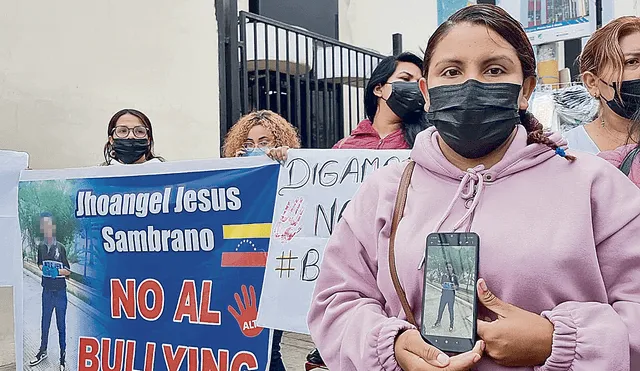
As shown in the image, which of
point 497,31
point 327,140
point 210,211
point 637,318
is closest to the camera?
point 637,318

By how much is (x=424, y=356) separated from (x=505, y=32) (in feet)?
2.50

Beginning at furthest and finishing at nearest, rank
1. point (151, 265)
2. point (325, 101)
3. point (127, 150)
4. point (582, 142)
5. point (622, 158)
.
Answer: point (325, 101), point (127, 150), point (151, 265), point (582, 142), point (622, 158)

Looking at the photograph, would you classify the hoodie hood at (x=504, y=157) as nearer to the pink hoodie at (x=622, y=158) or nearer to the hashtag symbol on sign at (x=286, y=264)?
the pink hoodie at (x=622, y=158)

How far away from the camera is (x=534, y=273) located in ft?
4.83

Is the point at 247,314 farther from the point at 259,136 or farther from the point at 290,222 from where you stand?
the point at 259,136

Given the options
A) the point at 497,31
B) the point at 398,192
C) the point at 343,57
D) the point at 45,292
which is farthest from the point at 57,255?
the point at 343,57

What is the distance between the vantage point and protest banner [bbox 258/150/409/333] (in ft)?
11.0

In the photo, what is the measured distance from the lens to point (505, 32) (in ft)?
5.28

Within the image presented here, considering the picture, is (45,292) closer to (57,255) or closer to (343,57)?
(57,255)

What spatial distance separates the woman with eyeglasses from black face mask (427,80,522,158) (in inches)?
115

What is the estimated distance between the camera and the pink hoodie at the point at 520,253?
4.74ft

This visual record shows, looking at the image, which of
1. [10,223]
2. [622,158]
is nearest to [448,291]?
[622,158]

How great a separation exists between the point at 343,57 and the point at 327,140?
1132 mm

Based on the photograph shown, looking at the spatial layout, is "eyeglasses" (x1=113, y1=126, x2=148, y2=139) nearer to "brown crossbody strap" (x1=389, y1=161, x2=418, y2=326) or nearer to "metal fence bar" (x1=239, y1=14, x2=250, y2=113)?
"metal fence bar" (x1=239, y1=14, x2=250, y2=113)
